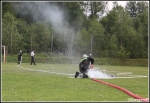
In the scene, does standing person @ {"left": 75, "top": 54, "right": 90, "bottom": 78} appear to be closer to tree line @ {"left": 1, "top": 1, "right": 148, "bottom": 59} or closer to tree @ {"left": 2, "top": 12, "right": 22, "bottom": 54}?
tree line @ {"left": 1, "top": 1, "right": 148, "bottom": 59}

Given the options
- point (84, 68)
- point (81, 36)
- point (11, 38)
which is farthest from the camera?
point (81, 36)

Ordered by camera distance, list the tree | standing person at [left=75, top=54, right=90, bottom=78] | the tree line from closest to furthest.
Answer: standing person at [left=75, top=54, right=90, bottom=78]
the tree
the tree line

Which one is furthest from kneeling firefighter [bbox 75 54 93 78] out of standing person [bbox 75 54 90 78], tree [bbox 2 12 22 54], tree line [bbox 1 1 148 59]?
tree [bbox 2 12 22 54]

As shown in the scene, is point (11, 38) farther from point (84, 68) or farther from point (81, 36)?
point (84, 68)

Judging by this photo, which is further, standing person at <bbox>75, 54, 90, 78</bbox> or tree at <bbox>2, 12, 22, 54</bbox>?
tree at <bbox>2, 12, 22, 54</bbox>

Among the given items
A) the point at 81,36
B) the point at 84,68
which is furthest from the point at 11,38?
the point at 84,68

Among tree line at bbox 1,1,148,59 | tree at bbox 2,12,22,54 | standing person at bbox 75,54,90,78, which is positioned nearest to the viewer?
standing person at bbox 75,54,90,78

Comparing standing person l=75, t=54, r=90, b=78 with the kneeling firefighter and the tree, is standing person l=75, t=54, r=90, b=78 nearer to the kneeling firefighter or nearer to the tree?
the kneeling firefighter

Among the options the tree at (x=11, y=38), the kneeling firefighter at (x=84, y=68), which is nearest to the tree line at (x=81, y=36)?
the tree at (x=11, y=38)

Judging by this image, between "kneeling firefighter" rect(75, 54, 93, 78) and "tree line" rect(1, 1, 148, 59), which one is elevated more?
"tree line" rect(1, 1, 148, 59)

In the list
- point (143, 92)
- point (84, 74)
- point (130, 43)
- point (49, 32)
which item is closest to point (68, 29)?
point (49, 32)

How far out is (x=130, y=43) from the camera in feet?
154

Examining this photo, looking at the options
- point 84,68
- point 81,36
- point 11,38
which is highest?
point 81,36

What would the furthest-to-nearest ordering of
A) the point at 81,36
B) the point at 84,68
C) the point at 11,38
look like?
the point at 81,36
the point at 11,38
the point at 84,68
